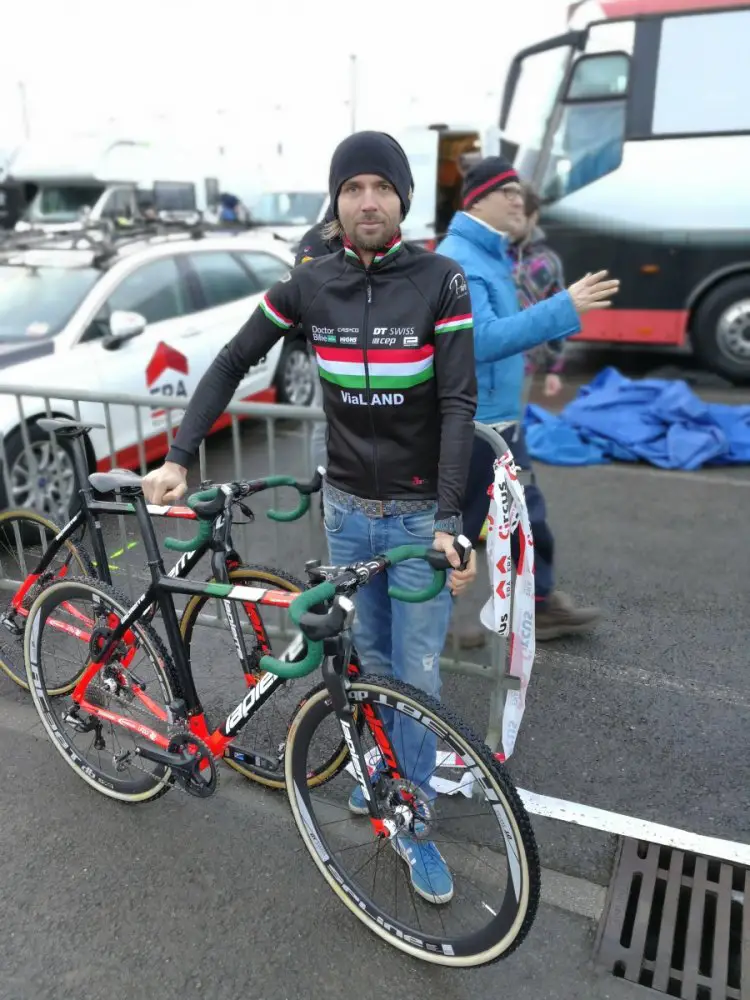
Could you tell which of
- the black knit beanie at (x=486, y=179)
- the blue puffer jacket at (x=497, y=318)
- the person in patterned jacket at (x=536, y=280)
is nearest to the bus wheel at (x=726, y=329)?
the person in patterned jacket at (x=536, y=280)

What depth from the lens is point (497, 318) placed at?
2.83 metres

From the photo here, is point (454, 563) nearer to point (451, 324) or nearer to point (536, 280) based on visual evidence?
point (451, 324)

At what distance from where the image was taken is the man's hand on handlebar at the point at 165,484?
2.33m

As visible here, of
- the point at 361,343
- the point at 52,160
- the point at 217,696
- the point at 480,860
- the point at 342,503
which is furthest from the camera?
the point at 52,160

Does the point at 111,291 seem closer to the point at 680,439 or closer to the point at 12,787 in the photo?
the point at 12,787

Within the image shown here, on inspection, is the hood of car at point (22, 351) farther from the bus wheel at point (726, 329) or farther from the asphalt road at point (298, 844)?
the bus wheel at point (726, 329)

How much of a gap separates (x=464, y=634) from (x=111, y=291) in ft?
11.8

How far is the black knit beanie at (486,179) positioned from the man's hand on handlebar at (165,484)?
5.04ft

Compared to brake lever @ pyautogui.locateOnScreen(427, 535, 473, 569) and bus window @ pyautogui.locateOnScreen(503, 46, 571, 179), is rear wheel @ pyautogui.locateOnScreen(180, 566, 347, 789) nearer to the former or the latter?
brake lever @ pyautogui.locateOnScreen(427, 535, 473, 569)

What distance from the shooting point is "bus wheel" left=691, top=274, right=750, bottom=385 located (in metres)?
8.76

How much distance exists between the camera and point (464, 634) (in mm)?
3732

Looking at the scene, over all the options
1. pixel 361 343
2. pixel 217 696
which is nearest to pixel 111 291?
pixel 217 696

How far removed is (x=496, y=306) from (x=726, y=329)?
269 inches

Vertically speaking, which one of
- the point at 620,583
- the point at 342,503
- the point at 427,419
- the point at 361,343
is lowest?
the point at 620,583
